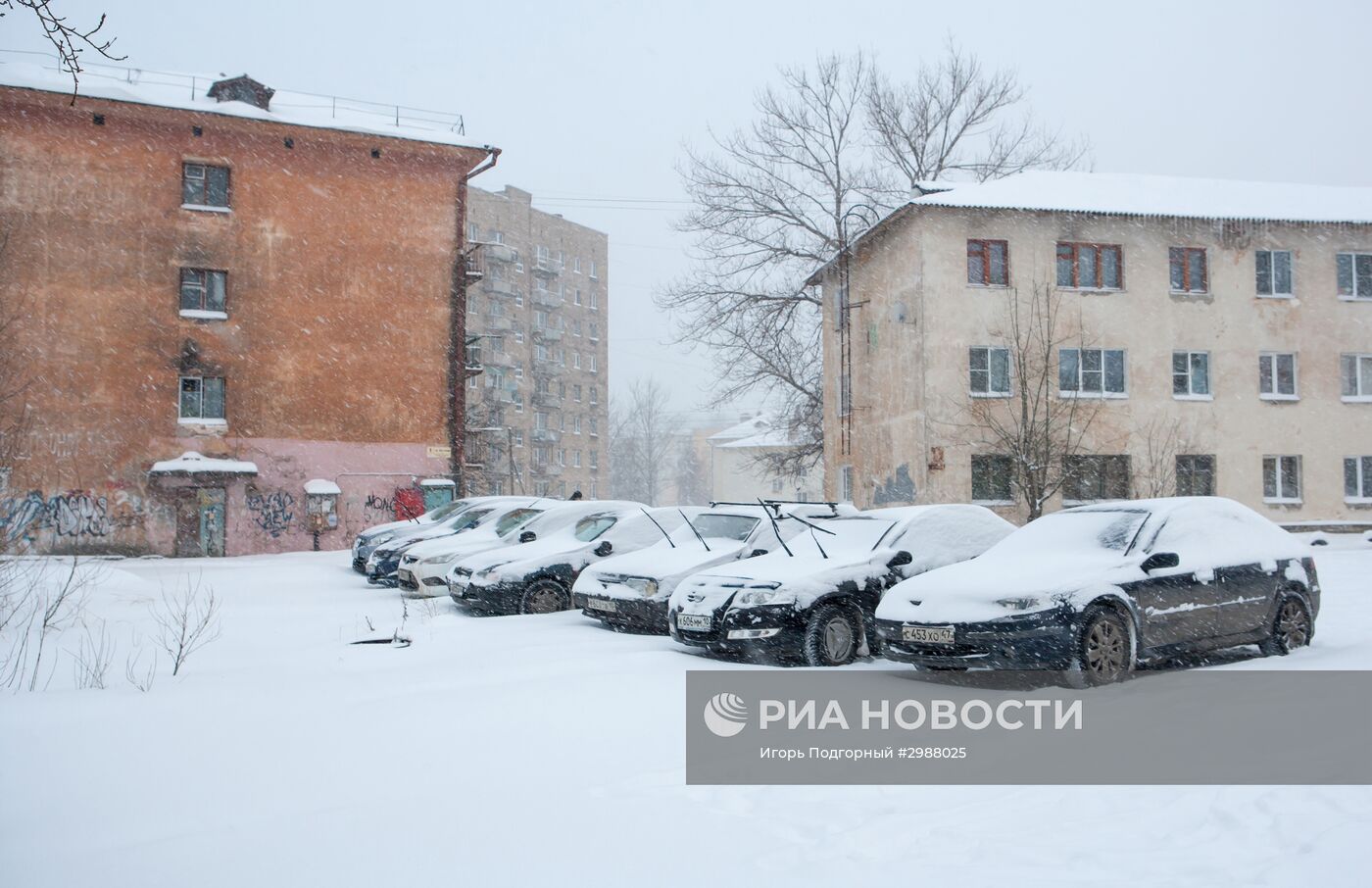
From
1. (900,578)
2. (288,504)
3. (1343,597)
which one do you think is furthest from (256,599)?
(288,504)

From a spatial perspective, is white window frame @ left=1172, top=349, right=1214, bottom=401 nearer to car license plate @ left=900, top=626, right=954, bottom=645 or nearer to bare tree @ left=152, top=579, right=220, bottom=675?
car license plate @ left=900, top=626, right=954, bottom=645

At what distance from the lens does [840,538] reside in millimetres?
9930

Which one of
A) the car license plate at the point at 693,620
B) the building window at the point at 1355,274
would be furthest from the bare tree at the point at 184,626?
the building window at the point at 1355,274

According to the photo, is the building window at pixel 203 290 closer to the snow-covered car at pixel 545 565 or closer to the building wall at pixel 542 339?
the snow-covered car at pixel 545 565

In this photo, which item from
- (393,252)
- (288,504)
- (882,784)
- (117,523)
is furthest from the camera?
(393,252)

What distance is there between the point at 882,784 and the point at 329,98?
3299 centimetres

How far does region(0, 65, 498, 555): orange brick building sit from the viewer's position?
1113 inches

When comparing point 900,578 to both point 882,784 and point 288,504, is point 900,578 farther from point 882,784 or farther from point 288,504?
point 288,504

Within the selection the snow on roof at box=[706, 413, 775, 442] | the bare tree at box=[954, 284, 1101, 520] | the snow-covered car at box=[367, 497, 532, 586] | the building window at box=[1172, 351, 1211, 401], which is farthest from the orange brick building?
the snow on roof at box=[706, 413, 775, 442]

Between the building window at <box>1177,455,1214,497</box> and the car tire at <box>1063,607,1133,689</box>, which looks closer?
the car tire at <box>1063,607,1133,689</box>

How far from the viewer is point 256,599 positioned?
14758 mm

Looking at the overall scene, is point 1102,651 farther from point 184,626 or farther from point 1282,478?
point 1282,478

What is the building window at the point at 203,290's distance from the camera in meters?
29.8

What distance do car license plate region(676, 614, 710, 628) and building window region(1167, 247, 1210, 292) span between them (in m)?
23.3
